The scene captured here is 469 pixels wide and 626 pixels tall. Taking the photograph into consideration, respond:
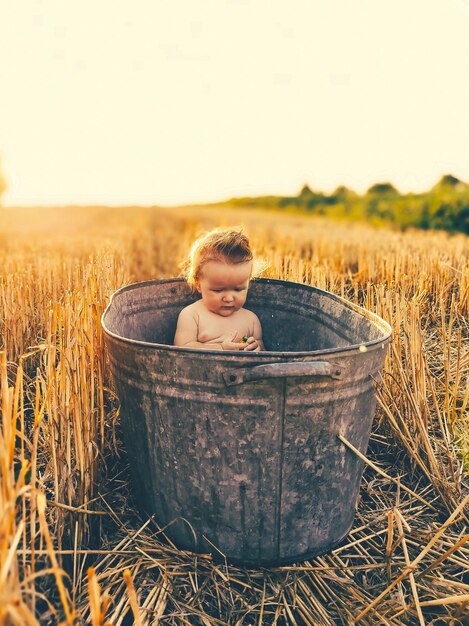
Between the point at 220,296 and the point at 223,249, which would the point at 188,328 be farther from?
the point at 223,249

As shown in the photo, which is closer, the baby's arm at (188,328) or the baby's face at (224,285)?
the baby's face at (224,285)

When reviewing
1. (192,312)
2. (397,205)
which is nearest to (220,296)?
(192,312)

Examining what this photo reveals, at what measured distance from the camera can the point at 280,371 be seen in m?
1.36

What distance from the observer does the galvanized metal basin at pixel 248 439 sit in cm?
143

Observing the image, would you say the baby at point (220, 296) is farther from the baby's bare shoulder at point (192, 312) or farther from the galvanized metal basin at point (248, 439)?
the galvanized metal basin at point (248, 439)

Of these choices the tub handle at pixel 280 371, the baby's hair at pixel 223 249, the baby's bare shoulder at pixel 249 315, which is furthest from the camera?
the baby's bare shoulder at pixel 249 315

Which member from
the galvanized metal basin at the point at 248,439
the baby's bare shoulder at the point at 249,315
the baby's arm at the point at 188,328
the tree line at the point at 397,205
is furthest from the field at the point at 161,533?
the tree line at the point at 397,205

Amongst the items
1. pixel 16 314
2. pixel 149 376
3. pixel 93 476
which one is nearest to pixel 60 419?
pixel 93 476

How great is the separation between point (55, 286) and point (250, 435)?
2244 millimetres

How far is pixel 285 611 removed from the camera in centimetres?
160

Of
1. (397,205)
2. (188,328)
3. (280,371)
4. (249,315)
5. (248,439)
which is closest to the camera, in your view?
(280,371)

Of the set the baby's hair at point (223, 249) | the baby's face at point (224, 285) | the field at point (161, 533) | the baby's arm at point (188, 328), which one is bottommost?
the field at point (161, 533)

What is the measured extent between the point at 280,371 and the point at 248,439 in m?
0.25

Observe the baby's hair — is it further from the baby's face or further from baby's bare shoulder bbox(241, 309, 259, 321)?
baby's bare shoulder bbox(241, 309, 259, 321)
